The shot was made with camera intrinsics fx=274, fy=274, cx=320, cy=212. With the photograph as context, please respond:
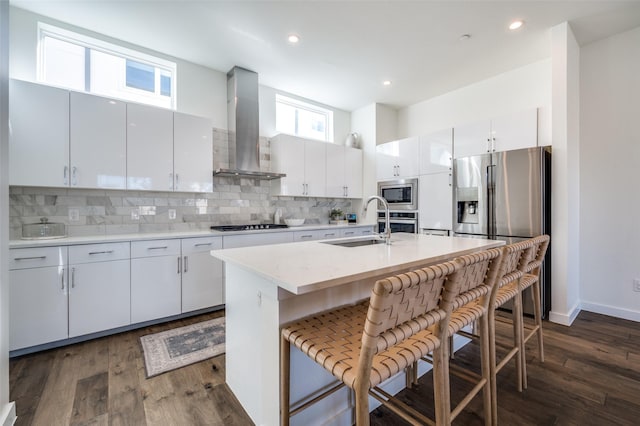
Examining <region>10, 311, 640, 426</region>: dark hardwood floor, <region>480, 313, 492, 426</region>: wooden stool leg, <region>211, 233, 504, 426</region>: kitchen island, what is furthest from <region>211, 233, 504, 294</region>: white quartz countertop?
<region>10, 311, 640, 426</region>: dark hardwood floor

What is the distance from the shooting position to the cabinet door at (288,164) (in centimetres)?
383

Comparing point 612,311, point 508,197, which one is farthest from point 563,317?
point 508,197

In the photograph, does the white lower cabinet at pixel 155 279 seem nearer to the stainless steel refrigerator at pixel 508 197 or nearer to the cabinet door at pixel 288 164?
the cabinet door at pixel 288 164

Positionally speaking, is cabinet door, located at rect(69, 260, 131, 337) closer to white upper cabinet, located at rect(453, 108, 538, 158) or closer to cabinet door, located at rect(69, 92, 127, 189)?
cabinet door, located at rect(69, 92, 127, 189)

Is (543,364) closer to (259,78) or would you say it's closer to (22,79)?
(259,78)

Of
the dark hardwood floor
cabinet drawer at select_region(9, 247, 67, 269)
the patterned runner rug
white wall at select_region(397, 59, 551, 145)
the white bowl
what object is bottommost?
the dark hardwood floor

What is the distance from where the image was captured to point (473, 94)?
3881mm

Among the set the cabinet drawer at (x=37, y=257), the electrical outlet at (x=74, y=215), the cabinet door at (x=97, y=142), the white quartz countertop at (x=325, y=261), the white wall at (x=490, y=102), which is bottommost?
the cabinet drawer at (x=37, y=257)

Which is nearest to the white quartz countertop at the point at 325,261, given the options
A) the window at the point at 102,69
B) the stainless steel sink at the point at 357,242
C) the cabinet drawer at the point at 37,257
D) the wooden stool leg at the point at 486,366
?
the stainless steel sink at the point at 357,242

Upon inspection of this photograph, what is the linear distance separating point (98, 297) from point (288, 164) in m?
2.54

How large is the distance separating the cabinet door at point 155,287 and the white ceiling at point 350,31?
2263mm

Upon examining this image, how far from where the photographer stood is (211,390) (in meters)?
1.72

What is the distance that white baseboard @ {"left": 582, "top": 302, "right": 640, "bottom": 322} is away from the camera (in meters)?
2.76

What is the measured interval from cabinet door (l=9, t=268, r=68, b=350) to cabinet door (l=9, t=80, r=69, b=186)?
2.53 feet
